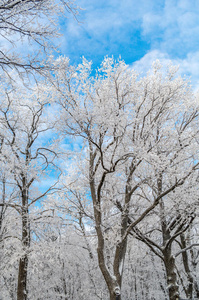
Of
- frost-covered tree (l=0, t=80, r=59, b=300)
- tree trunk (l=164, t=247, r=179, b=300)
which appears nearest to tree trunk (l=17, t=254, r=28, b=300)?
frost-covered tree (l=0, t=80, r=59, b=300)

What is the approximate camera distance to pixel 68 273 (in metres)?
19.9

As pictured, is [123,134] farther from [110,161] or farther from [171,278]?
[171,278]

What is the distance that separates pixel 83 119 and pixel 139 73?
4.43m

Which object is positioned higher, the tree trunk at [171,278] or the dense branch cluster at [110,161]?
the dense branch cluster at [110,161]

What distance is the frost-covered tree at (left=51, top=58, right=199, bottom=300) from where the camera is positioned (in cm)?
862

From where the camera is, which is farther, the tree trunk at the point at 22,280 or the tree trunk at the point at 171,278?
the tree trunk at the point at 171,278

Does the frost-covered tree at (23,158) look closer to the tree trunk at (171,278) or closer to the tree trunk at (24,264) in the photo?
the tree trunk at (24,264)

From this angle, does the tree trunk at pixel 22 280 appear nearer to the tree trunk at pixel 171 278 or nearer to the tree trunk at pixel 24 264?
the tree trunk at pixel 24 264

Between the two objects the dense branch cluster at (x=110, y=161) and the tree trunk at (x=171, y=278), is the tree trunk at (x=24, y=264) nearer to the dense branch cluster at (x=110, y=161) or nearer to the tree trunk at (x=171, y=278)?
the dense branch cluster at (x=110, y=161)

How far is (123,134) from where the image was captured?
8812 millimetres

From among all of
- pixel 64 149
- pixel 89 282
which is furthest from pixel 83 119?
pixel 89 282

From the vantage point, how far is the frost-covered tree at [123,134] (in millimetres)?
8625

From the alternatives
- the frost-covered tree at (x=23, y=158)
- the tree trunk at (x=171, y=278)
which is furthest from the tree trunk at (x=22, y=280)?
the tree trunk at (x=171, y=278)

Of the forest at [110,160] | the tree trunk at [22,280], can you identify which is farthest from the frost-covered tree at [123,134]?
the tree trunk at [22,280]
